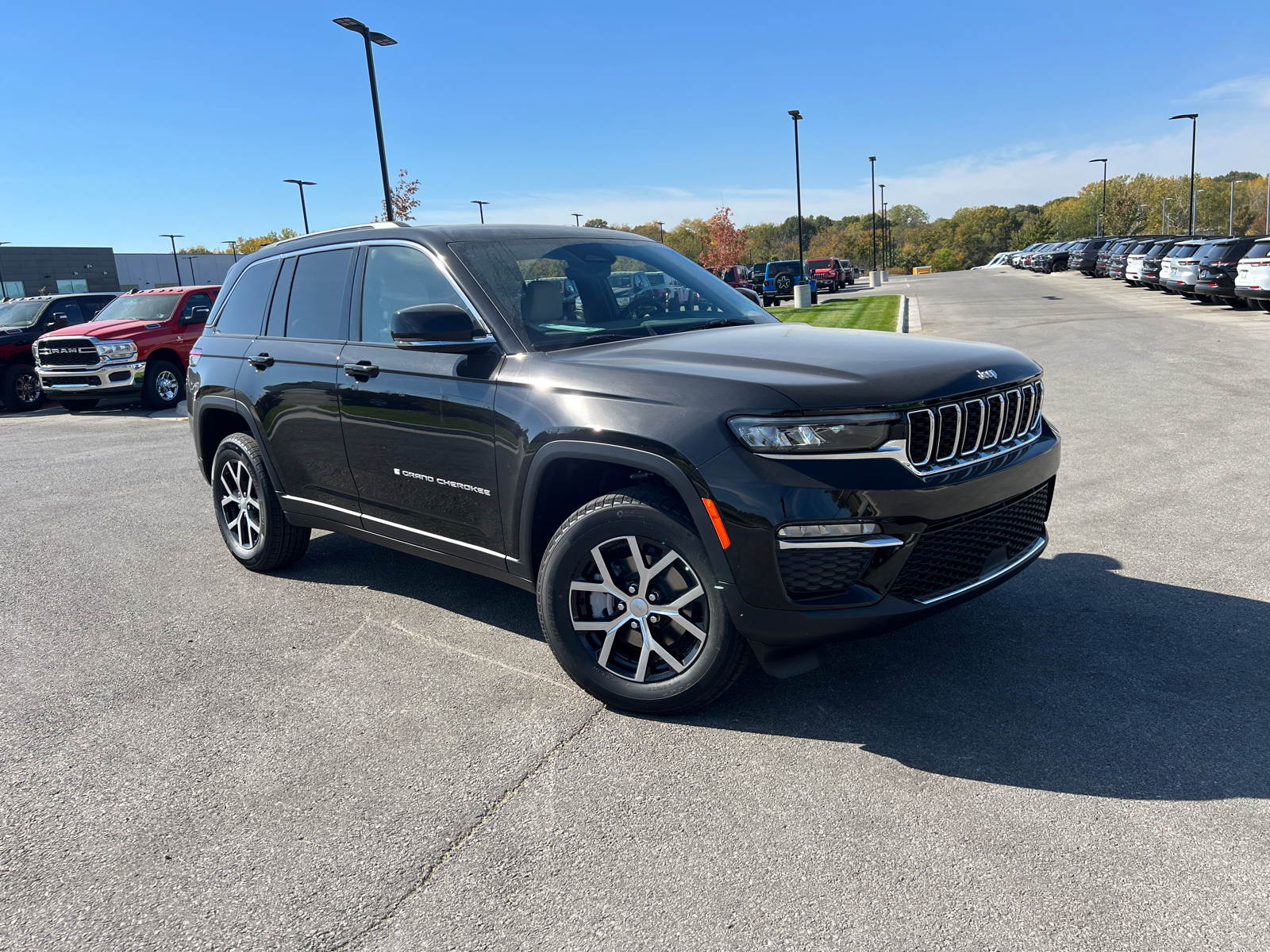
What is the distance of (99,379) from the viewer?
16062mm

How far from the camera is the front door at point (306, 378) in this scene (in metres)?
4.73

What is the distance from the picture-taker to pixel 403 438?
429cm

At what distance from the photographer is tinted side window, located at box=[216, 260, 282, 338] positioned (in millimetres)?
5430

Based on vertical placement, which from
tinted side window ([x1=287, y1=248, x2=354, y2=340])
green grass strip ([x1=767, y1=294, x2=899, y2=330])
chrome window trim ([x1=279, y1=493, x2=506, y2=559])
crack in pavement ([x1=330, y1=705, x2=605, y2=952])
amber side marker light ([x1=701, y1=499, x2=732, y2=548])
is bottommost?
crack in pavement ([x1=330, y1=705, x2=605, y2=952])

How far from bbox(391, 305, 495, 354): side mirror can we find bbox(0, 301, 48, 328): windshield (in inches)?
723

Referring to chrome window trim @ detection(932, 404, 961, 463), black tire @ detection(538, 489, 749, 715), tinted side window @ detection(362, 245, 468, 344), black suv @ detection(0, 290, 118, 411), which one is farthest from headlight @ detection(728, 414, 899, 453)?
black suv @ detection(0, 290, 118, 411)

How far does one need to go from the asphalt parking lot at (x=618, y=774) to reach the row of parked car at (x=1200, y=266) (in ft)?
63.4

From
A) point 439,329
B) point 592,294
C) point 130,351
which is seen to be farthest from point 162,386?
point 439,329

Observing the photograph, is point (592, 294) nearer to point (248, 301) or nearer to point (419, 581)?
point (419, 581)

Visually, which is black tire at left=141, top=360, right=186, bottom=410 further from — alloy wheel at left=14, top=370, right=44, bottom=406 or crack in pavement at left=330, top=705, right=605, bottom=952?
crack in pavement at left=330, top=705, right=605, bottom=952

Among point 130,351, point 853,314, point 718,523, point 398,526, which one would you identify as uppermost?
point 130,351

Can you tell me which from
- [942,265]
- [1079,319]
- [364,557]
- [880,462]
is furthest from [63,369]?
[942,265]

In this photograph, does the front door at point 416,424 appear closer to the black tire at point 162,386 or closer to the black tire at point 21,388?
the black tire at point 162,386

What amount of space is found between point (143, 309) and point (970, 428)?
17616mm
